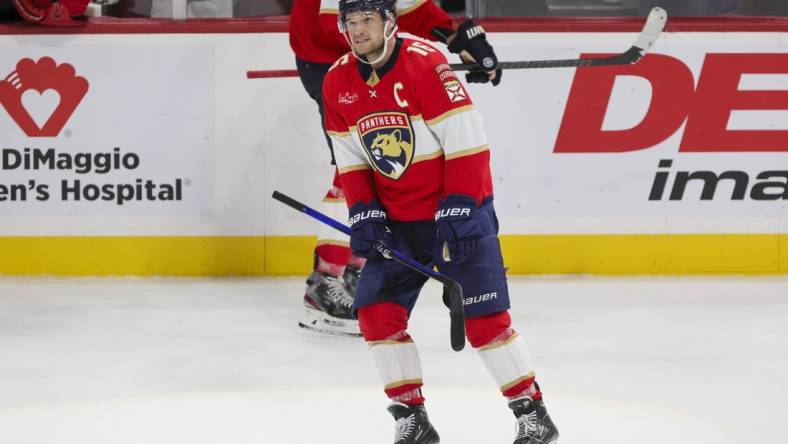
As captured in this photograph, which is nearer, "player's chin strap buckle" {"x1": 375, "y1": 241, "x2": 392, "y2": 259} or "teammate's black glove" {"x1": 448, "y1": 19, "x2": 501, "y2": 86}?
"player's chin strap buckle" {"x1": 375, "y1": 241, "x2": 392, "y2": 259}

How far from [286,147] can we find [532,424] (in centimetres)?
274

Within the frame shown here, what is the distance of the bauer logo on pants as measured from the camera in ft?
17.0

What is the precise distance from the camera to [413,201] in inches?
110

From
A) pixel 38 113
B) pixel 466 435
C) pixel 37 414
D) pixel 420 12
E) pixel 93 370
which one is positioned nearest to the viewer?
pixel 466 435

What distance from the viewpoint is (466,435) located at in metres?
2.96

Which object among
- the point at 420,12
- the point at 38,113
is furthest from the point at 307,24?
the point at 38,113

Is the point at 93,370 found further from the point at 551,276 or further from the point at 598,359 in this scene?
the point at 551,276

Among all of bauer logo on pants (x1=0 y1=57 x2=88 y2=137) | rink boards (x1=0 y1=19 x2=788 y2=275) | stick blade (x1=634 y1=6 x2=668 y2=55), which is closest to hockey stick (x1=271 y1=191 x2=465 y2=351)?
stick blade (x1=634 y1=6 x2=668 y2=55)

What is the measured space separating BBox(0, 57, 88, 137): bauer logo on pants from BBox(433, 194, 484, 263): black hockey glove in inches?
115

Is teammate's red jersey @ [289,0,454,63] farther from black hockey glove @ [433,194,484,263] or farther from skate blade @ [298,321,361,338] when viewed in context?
black hockey glove @ [433,194,484,263]

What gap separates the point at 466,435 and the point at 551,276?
7.86 feet

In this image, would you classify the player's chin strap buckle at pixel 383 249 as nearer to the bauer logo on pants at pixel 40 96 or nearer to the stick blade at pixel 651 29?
the stick blade at pixel 651 29

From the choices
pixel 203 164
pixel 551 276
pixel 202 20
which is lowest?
pixel 551 276

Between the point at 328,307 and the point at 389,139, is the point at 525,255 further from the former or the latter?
the point at 389,139
